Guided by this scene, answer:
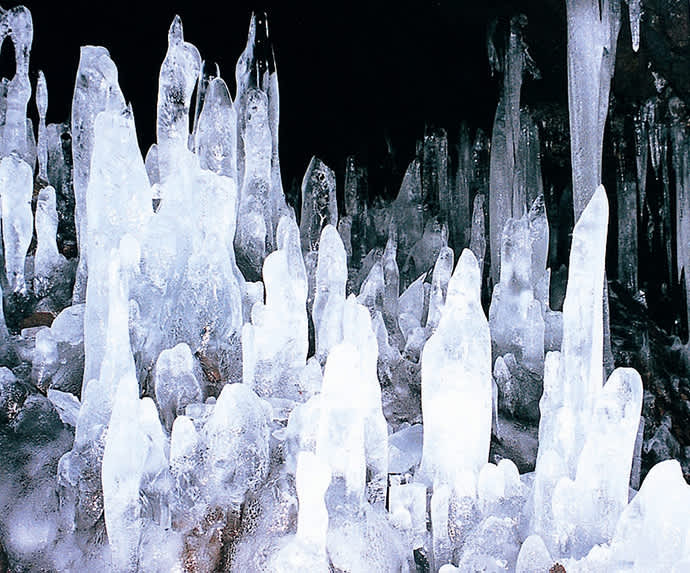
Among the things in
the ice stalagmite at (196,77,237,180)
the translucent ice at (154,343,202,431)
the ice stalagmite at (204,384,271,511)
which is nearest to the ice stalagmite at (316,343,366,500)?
the ice stalagmite at (204,384,271,511)

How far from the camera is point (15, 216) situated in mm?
5156

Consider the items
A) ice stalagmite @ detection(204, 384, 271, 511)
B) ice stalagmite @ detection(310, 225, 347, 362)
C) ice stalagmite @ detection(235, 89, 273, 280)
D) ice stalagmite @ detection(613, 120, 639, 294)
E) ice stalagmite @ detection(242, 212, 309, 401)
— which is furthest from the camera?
ice stalagmite @ detection(613, 120, 639, 294)

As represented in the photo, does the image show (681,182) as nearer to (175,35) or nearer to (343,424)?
(175,35)

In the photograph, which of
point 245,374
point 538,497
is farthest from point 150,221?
point 538,497

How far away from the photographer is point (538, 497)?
285 centimetres

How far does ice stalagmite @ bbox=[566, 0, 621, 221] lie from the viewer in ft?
18.4

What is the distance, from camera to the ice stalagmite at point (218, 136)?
5.61 m

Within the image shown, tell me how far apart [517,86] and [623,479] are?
17.5ft

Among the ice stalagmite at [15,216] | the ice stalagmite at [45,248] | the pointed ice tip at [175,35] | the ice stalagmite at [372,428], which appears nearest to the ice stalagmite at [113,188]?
the pointed ice tip at [175,35]

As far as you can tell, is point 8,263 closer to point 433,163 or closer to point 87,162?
point 87,162

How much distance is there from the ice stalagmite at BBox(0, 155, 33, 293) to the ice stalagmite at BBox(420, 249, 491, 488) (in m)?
3.10

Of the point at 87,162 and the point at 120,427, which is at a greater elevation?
the point at 87,162

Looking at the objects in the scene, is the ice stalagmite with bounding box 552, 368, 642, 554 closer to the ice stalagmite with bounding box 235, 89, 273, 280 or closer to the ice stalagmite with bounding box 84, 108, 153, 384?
the ice stalagmite with bounding box 84, 108, 153, 384

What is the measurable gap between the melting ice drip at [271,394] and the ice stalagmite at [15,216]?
14 millimetres
